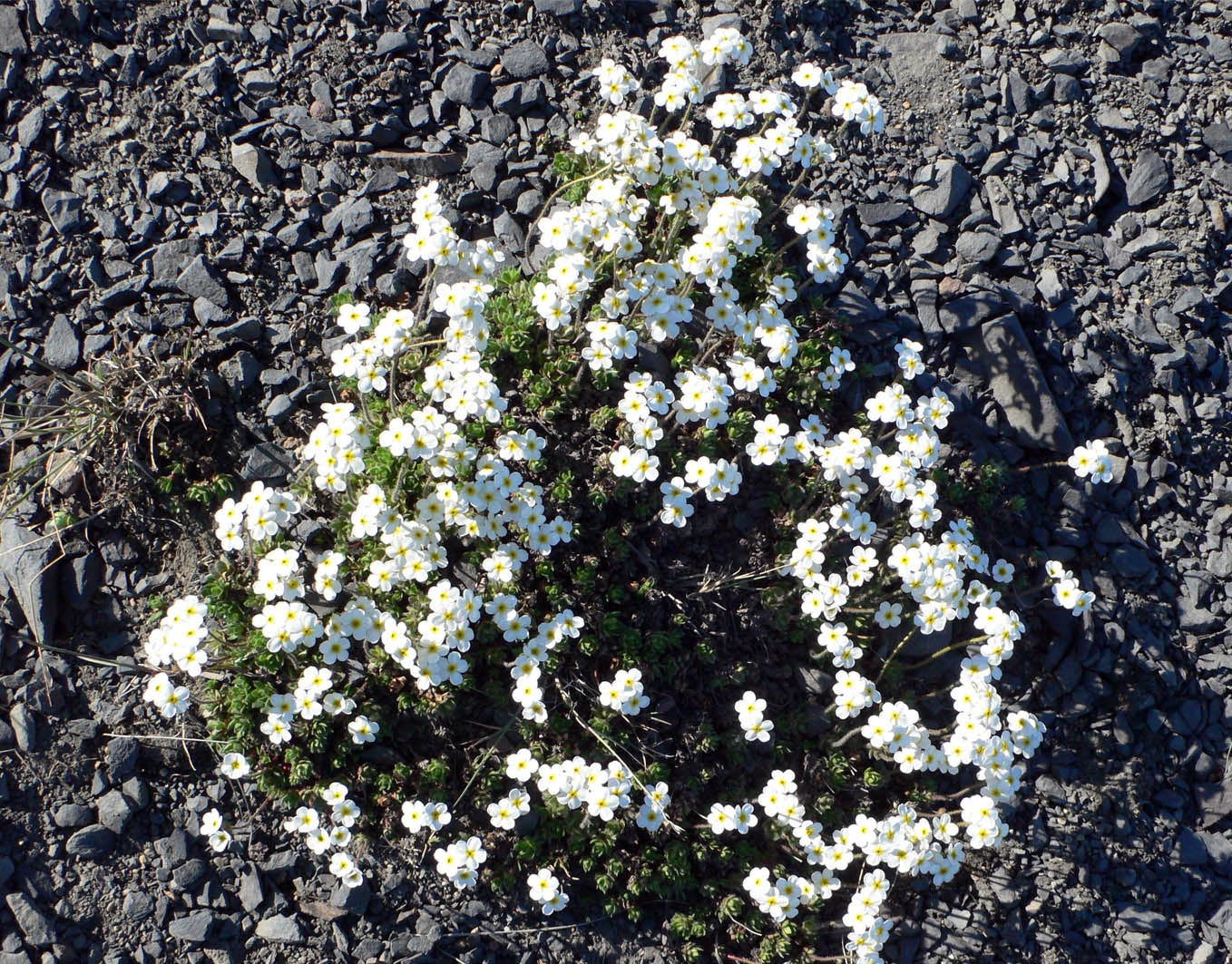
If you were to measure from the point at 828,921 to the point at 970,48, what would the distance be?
540 cm

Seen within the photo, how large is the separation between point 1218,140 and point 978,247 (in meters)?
1.90

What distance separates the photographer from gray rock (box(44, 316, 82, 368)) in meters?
5.68

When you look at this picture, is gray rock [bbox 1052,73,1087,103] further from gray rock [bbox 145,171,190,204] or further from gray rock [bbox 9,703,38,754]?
gray rock [bbox 9,703,38,754]

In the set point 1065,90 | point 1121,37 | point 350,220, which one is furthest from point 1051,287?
point 350,220

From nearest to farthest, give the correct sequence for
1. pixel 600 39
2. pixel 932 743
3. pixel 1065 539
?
pixel 932 743, pixel 1065 539, pixel 600 39

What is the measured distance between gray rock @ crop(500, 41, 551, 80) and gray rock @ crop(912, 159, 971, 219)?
2.41 m

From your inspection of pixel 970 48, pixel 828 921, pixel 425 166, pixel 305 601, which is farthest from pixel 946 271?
pixel 305 601

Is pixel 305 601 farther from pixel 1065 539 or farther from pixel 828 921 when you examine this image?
pixel 1065 539

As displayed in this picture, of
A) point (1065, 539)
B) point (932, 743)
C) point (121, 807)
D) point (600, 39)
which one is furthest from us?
point (600, 39)

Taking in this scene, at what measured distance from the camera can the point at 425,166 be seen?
6.17 metres

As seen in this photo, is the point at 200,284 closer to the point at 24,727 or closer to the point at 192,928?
the point at 24,727

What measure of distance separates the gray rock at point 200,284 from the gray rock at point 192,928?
320cm

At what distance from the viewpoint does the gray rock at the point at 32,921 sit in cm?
502

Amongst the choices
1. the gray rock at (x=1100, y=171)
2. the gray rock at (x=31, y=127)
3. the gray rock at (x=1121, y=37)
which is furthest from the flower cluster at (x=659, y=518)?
the gray rock at (x=1121, y=37)
